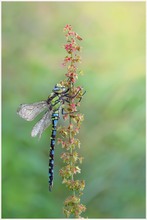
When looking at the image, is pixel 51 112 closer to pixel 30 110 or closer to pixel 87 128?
pixel 30 110

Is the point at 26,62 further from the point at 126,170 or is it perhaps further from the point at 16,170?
the point at 126,170

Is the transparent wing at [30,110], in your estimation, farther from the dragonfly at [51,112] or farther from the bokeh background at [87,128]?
the bokeh background at [87,128]

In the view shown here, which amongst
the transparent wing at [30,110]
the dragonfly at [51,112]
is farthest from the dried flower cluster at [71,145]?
the transparent wing at [30,110]

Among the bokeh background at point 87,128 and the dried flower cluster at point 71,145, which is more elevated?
the bokeh background at point 87,128

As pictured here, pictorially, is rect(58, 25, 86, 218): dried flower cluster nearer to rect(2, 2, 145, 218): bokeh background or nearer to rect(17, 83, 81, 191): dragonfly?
rect(17, 83, 81, 191): dragonfly

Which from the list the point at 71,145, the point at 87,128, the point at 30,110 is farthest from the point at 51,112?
the point at 87,128

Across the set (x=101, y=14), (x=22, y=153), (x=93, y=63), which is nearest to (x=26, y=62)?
(x=93, y=63)

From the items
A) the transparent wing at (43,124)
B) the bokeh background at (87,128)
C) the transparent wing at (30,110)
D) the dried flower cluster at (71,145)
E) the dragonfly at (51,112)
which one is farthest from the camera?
the bokeh background at (87,128)
